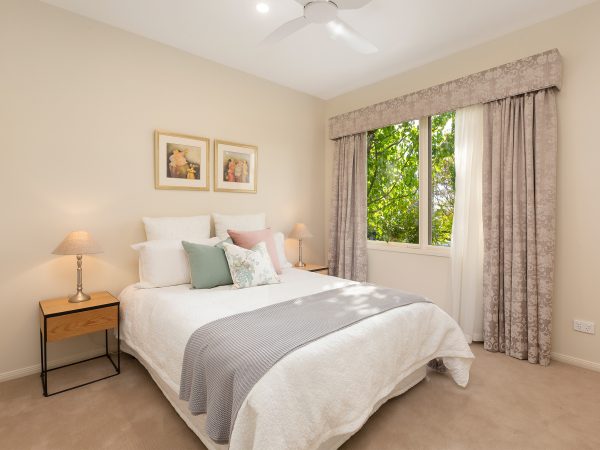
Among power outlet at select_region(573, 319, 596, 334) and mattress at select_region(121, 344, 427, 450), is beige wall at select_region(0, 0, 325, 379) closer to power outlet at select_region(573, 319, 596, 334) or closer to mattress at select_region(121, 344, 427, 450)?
mattress at select_region(121, 344, 427, 450)

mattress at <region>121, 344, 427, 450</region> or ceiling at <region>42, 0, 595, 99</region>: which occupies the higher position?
ceiling at <region>42, 0, 595, 99</region>

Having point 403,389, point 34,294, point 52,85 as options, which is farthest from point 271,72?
point 403,389

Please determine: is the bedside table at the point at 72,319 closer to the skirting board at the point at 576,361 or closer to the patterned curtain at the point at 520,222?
the patterned curtain at the point at 520,222

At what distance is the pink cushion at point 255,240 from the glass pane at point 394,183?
59.1 inches

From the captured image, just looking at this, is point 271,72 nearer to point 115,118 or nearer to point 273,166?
point 273,166

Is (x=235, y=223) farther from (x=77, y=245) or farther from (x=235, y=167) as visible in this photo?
(x=77, y=245)

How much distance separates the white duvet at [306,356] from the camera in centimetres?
126

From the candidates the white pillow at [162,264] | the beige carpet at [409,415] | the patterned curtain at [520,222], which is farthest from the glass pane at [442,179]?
the white pillow at [162,264]

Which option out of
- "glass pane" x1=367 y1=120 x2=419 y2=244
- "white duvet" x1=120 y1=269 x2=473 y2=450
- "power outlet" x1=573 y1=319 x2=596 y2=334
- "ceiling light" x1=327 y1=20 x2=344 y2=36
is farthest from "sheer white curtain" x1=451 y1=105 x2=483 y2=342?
"ceiling light" x1=327 y1=20 x2=344 y2=36

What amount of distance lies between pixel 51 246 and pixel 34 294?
0.37 meters

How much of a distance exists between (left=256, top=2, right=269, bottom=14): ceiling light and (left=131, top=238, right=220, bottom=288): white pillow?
1.95 meters

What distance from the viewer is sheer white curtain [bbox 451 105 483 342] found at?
3021mm

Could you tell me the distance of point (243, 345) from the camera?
1487mm

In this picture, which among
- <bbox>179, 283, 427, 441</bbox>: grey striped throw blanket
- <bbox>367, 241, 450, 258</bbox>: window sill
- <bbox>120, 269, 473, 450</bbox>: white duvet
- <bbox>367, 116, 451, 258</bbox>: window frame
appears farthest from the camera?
<bbox>367, 116, 451, 258</bbox>: window frame
